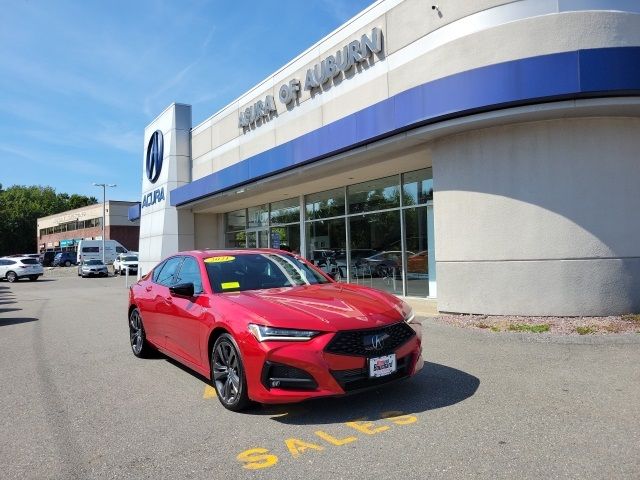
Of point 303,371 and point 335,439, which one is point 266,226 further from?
point 335,439

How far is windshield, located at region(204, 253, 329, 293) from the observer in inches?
223

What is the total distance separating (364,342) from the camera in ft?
14.7

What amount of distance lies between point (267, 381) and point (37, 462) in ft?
5.90

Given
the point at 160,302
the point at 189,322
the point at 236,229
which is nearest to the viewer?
the point at 189,322

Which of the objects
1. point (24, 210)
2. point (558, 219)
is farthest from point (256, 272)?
point (24, 210)

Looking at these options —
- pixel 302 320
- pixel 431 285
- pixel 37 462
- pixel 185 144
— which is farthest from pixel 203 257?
pixel 185 144

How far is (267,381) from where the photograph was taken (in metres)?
4.39

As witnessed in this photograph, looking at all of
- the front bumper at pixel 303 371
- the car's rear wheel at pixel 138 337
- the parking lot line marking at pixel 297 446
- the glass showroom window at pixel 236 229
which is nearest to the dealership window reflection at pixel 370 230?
the glass showroom window at pixel 236 229

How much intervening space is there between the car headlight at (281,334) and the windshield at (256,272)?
A: 1.17m

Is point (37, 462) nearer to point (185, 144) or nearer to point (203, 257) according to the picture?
point (203, 257)

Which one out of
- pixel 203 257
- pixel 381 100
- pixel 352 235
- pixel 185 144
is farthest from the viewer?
pixel 185 144

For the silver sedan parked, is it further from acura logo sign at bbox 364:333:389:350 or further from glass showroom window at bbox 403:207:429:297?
acura logo sign at bbox 364:333:389:350

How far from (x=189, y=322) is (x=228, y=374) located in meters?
0.97

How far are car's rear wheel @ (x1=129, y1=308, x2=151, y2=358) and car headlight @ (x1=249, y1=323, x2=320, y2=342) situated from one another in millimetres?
3413
